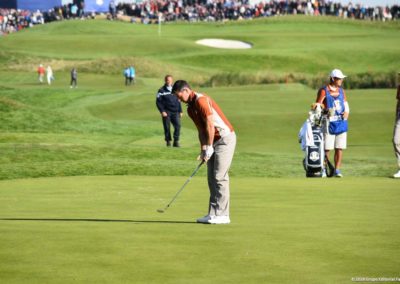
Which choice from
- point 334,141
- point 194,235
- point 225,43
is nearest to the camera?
point 194,235

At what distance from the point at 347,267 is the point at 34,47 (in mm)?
88213

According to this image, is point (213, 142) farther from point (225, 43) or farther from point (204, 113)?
point (225, 43)

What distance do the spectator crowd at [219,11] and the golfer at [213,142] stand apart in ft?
390

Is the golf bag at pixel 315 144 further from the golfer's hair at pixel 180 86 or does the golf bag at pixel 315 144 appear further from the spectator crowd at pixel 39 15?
the spectator crowd at pixel 39 15

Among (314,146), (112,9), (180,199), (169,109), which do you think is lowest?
(112,9)

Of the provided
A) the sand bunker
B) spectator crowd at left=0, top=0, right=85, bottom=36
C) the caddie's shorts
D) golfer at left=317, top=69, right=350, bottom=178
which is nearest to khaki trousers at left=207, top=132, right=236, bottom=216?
golfer at left=317, top=69, right=350, bottom=178

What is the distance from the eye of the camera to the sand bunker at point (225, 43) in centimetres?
10406

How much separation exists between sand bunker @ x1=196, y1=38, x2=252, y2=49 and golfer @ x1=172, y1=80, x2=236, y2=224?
91.2 metres

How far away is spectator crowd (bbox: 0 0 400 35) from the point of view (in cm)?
13200

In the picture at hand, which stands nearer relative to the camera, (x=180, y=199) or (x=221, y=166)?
(x=221, y=166)

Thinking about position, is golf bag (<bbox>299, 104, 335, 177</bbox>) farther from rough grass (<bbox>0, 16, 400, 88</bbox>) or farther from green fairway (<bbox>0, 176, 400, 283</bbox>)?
rough grass (<bbox>0, 16, 400, 88</bbox>)

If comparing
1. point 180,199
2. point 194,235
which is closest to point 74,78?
point 180,199

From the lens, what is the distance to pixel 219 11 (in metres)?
137

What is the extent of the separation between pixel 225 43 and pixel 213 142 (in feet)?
306
